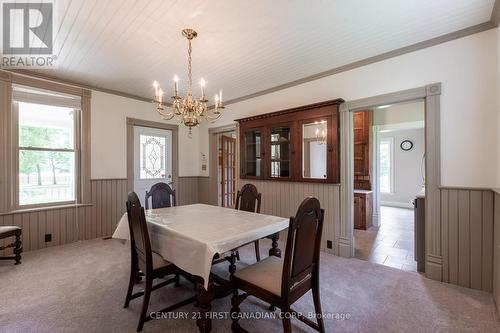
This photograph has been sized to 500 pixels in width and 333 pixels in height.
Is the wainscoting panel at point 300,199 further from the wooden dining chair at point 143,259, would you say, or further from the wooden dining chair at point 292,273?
the wooden dining chair at point 143,259

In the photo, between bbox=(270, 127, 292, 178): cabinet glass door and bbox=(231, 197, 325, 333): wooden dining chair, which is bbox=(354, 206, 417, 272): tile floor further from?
bbox=(231, 197, 325, 333): wooden dining chair

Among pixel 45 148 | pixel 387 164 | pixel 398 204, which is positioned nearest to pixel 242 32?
pixel 45 148

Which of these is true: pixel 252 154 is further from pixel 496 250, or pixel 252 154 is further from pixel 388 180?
pixel 388 180

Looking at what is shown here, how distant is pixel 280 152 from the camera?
3762mm

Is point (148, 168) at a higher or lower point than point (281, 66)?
lower

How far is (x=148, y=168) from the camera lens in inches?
181

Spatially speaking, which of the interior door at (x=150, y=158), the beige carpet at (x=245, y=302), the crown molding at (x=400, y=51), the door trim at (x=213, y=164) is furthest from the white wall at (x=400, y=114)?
the interior door at (x=150, y=158)

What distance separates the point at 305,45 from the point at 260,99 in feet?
5.50

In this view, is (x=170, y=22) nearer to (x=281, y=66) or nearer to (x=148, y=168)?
(x=281, y=66)

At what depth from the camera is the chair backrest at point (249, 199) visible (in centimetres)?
286

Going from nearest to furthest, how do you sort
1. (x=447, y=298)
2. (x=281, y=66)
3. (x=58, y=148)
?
(x=447, y=298), (x=281, y=66), (x=58, y=148)

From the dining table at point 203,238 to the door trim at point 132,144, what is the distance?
2.13m

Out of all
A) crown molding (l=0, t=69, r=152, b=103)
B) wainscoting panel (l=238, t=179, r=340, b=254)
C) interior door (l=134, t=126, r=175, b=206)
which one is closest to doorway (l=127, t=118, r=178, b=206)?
Result: interior door (l=134, t=126, r=175, b=206)

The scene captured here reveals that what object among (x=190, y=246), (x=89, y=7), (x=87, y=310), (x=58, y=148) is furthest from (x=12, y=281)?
(x=89, y=7)
